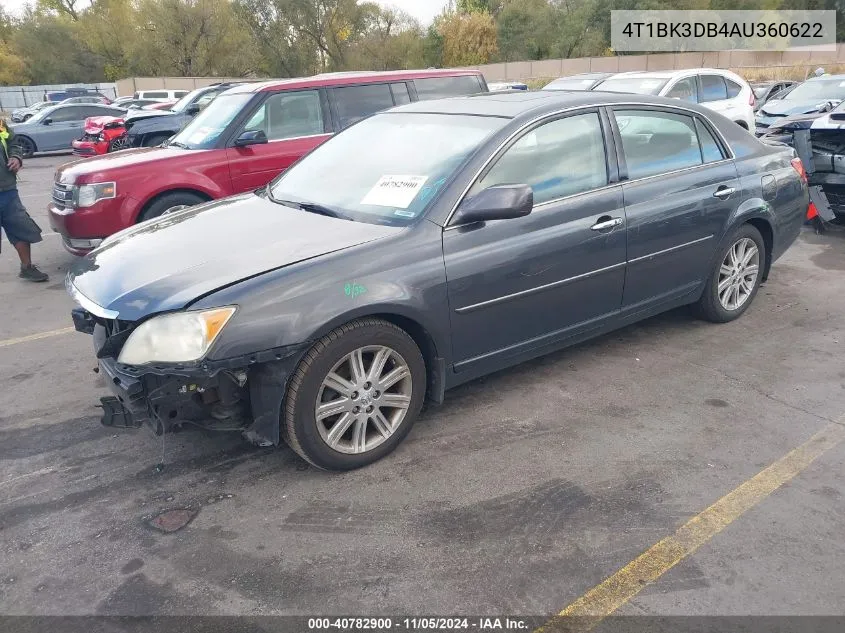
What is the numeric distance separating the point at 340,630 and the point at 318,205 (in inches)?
89.8

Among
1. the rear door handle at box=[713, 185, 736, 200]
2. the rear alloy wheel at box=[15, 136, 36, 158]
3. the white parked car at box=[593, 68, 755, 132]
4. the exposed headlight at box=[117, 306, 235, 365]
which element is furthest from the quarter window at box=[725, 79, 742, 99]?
the rear alloy wheel at box=[15, 136, 36, 158]

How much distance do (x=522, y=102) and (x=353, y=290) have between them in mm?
1783

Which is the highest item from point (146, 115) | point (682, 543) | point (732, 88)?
point (146, 115)

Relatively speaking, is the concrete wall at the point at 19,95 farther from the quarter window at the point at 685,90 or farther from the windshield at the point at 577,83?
the quarter window at the point at 685,90

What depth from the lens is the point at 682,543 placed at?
9.04 feet

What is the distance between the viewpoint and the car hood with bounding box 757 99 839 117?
1185cm

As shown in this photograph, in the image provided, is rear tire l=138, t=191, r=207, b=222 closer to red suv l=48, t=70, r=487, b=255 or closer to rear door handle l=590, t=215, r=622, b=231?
red suv l=48, t=70, r=487, b=255

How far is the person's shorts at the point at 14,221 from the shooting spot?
6.73 metres

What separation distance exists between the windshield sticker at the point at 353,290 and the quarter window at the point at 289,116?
14.9 feet

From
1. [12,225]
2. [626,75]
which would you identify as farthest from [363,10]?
[12,225]

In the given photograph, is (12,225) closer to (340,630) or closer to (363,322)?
(363,322)

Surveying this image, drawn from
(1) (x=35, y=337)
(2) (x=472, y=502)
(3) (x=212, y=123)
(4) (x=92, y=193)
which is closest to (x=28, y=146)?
(3) (x=212, y=123)

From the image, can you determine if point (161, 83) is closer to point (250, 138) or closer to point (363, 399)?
point (250, 138)

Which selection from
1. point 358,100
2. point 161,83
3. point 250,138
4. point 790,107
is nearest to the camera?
point 250,138
